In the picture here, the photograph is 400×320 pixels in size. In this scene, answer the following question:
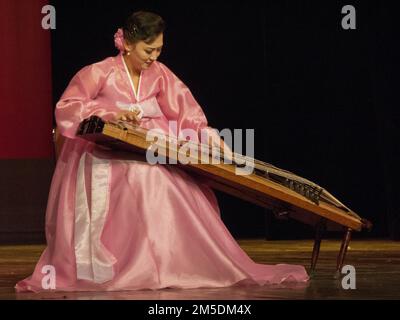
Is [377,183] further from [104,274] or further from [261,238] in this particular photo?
[104,274]

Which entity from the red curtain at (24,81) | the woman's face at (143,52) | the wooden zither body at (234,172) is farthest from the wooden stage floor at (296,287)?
the red curtain at (24,81)

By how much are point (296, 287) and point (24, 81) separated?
13.2 feet

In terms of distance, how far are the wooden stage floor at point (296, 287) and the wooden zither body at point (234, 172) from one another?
0.27m

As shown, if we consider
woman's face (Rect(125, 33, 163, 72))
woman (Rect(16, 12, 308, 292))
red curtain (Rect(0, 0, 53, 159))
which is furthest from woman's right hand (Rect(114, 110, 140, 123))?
red curtain (Rect(0, 0, 53, 159))

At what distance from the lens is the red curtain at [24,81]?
271 inches

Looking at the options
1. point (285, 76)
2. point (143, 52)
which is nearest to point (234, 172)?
point (143, 52)

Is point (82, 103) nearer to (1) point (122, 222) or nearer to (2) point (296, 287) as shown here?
(1) point (122, 222)

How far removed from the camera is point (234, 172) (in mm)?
3441

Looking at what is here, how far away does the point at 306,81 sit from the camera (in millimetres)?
6922

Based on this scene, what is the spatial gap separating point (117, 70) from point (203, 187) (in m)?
0.54

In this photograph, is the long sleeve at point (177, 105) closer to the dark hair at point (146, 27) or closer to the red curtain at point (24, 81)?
the dark hair at point (146, 27)

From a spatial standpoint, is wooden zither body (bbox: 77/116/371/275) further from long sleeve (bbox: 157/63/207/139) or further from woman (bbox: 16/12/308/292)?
long sleeve (bbox: 157/63/207/139)

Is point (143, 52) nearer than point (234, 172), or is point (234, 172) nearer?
point (234, 172)

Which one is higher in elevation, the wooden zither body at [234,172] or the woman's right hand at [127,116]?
the woman's right hand at [127,116]
